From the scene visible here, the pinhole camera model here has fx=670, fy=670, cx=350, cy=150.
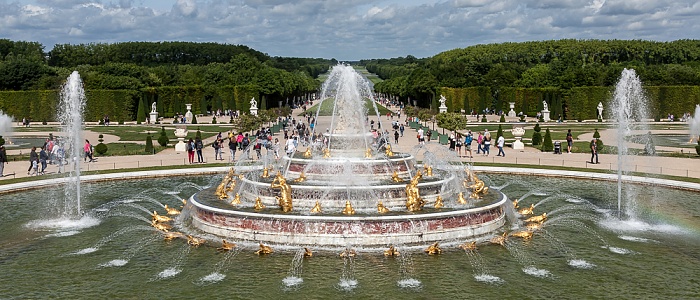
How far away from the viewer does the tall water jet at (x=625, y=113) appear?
2688cm

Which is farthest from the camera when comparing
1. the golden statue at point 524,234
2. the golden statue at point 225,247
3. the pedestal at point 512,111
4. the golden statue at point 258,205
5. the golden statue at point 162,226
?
the pedestal at point 512,111

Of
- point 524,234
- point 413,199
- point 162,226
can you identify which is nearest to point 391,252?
point 413,199

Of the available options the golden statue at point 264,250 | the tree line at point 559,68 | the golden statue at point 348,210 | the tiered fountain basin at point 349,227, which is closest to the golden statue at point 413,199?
the tiered fountain basin at point 349,227

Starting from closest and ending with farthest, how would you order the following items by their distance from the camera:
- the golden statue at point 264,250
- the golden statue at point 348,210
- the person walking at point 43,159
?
the golden statue at point 264,250
the golden statue at point 348,210
the person walking at point 43,159

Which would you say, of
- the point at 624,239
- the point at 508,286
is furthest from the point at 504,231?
the point at 508,286

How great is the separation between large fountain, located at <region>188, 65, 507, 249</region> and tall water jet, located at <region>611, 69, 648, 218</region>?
18.6 feet

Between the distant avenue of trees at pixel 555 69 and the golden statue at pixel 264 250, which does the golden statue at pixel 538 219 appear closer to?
the golden statue at pixel 264 250

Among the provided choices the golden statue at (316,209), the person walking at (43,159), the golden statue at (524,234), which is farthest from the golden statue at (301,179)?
the person walking at (43,159)

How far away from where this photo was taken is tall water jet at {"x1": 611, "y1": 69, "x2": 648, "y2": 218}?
88.2 ft

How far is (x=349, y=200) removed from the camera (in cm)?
2248

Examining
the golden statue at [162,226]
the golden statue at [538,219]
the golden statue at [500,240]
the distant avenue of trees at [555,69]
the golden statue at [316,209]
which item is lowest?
the golden statue at [500,240]

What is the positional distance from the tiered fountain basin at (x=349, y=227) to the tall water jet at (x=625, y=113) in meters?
7.84

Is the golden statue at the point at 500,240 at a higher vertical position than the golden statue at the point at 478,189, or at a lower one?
lower

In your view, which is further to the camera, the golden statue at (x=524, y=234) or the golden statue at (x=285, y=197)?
the golden statue at (x=285, y=197)
